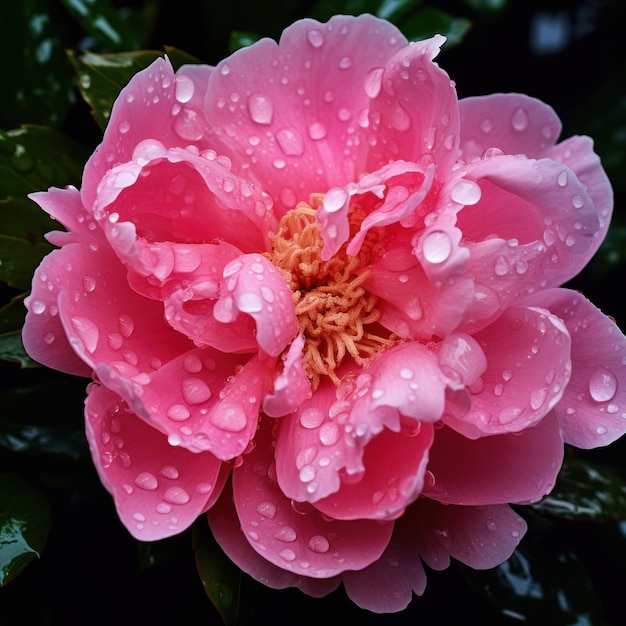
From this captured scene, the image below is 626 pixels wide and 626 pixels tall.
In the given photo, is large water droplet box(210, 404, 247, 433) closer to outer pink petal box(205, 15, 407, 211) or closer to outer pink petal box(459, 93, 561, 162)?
outer pink petal box(205, 15, 407, 211)

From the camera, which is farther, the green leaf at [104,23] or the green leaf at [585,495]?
the green leaf at [104,23]

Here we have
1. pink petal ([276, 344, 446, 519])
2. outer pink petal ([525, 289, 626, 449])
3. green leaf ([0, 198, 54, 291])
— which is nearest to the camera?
pink petal ([276, 344, 446, 519])

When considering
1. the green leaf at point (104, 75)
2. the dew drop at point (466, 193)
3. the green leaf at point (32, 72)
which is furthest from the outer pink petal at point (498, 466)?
the green leaf at point (32, 72)

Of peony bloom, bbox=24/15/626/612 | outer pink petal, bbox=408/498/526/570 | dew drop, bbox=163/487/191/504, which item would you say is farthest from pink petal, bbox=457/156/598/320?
dew drop, bbox=163/487/191/504

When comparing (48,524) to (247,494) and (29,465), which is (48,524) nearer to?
(29,465)

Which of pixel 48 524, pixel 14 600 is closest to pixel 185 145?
pixel 48 524

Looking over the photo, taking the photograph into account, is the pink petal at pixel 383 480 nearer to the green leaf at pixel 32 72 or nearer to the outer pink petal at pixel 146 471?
the outer pink petal at pixel 146 471
